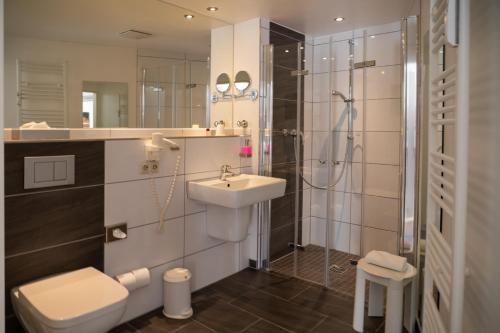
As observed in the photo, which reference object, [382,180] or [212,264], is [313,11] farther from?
[212,264]

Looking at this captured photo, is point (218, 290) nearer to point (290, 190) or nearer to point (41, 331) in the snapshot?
point (290, 190)

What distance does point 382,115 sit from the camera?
11.0ft

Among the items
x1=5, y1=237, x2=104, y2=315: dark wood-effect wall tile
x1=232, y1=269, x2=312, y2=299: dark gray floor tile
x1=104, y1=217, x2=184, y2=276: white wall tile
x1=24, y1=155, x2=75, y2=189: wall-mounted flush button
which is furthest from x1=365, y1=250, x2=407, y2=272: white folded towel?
x1=24, y1=155, x2=75, y2=189: wall-mounted flush button

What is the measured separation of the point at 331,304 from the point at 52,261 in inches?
74.8

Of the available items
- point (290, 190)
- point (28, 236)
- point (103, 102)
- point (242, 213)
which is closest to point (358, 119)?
point (290, 190)

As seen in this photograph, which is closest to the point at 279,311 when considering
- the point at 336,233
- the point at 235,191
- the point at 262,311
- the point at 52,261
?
the point at 262,311

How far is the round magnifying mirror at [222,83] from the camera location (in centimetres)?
340

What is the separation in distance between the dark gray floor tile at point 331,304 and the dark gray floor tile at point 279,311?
0.08m

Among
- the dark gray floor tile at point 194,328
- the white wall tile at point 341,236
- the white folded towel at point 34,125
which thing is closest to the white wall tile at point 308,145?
the white wall tile at point 341,236

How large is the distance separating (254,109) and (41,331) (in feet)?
7.53

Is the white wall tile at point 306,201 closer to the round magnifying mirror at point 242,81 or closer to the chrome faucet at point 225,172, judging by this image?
the chrome faucet at point 225,172

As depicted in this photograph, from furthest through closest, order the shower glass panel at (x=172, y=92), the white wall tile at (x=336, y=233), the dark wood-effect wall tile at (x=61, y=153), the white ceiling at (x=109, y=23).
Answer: the white wall tile at (x=336, y=233)
the shower glass panel at (x=172, y=92)
the white ceiling at (x=109, y=23)
the dark wood-effect wall tile at (x=61, y=153)

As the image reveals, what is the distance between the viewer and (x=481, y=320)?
1.31m

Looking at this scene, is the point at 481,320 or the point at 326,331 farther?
the point at 326,331
